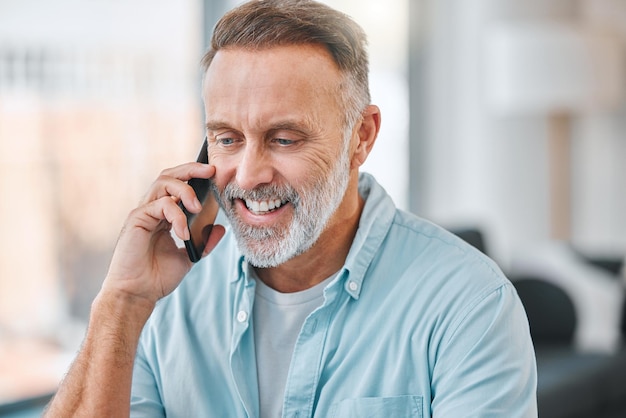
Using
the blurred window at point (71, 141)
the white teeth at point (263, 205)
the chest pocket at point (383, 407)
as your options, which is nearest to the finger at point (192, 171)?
the white teeth at point (263, 205)

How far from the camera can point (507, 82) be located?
4.36m

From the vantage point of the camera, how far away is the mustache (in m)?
1.48

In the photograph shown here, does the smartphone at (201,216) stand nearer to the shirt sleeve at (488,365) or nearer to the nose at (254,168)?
the nose at (254,168)

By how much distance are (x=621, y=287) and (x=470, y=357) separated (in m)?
2.53

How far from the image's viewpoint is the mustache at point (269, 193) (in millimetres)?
1479

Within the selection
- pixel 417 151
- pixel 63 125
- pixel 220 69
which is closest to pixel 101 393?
pixel 220 69

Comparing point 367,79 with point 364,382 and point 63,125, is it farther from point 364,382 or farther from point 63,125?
point 63,125

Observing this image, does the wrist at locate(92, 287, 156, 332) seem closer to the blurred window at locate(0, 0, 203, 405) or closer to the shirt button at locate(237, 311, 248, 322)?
the shirt button at locate(237, 311, 248, 322)

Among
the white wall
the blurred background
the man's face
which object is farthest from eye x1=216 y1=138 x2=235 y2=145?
the white wall

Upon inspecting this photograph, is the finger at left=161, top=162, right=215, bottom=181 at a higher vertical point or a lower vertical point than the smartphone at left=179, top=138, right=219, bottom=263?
higher

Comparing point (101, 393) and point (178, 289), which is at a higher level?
point (178, 289)

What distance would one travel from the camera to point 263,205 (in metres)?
1.50

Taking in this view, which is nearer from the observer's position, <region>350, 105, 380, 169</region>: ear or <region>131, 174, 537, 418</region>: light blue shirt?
<region>131, 174, 537, 418</region>: light blue shirt

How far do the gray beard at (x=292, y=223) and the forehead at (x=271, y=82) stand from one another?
4.8 inches
